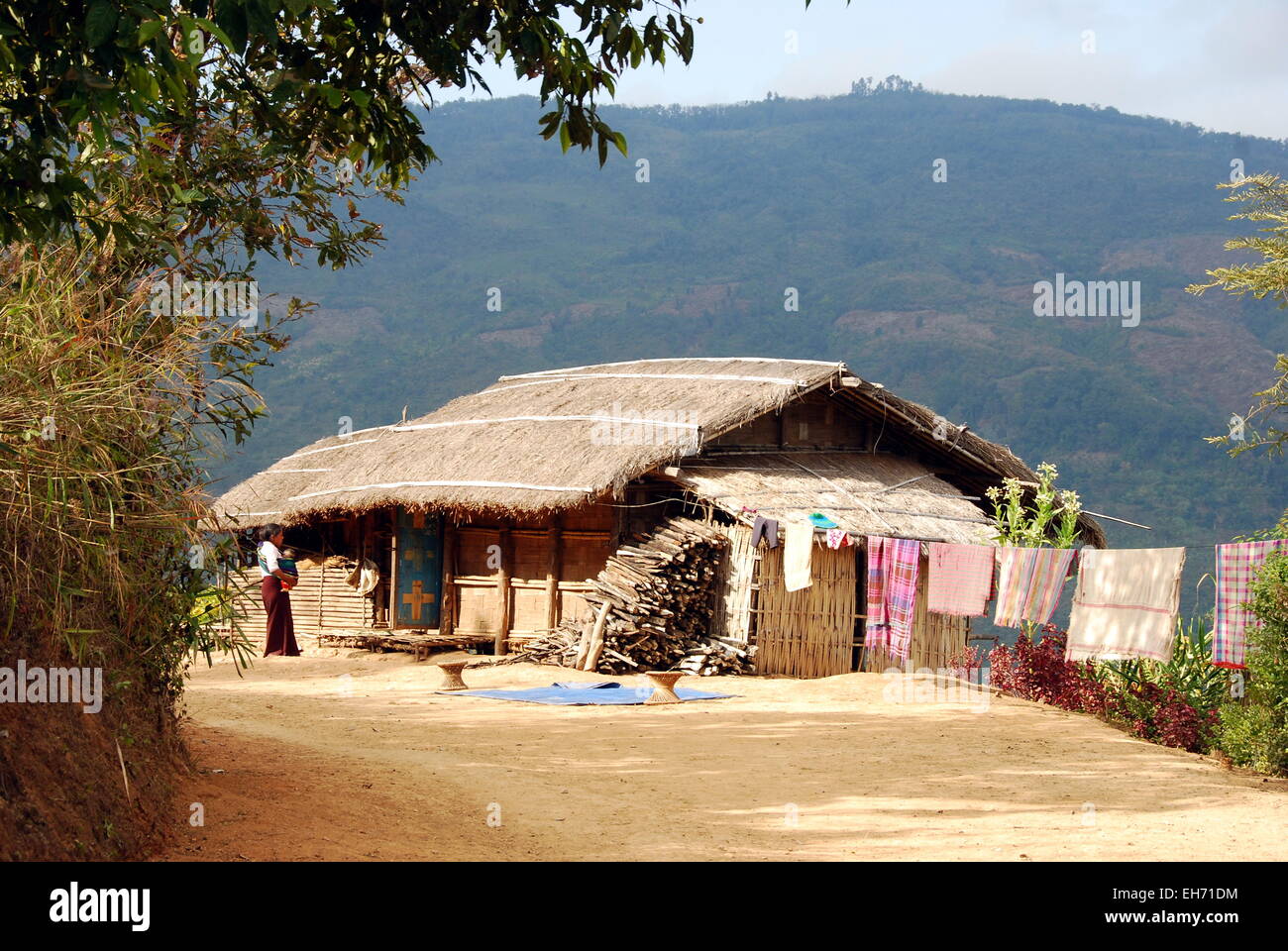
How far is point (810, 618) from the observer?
592 inches

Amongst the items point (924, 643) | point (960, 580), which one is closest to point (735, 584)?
point (924, 643)

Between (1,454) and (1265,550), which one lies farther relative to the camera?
(1265,550)

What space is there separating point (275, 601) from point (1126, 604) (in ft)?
34.2

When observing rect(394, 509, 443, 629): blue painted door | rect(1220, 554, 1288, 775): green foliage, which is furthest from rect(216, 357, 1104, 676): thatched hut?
rect(1220, 554, 1288, 775): green foliage

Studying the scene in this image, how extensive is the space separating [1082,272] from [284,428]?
45.2 m

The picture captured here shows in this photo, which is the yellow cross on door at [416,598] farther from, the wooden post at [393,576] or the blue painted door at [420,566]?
the wooden post at [393,576]

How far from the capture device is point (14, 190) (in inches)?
210

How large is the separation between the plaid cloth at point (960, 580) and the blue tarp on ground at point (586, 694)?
2464mm

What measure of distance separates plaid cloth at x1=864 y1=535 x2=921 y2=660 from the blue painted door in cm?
683

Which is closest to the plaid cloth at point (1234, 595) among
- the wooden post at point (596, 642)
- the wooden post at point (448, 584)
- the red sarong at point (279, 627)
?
the wooden post at point (596, 642)

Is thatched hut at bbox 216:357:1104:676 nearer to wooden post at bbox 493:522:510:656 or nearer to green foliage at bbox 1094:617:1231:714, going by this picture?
wooden post at bbox 493:522:510:656

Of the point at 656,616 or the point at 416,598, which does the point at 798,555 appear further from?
the point at 416,598
